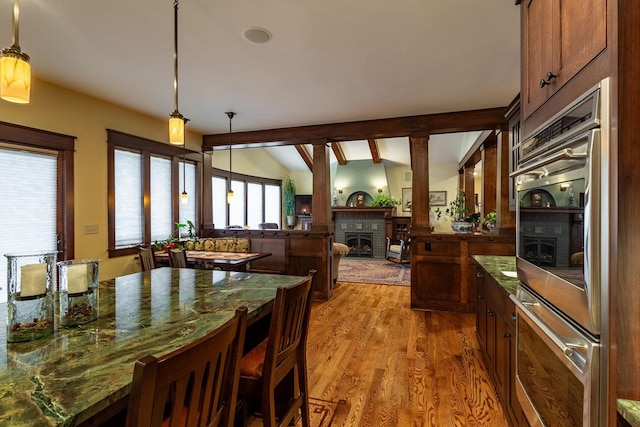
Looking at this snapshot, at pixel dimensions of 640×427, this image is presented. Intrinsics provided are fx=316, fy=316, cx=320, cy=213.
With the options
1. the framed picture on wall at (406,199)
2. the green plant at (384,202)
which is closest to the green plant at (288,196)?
the green plant at (384,202)

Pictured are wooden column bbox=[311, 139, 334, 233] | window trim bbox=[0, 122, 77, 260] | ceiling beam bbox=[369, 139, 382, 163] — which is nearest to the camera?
window trim bbox=[0, 122, 77, 260]

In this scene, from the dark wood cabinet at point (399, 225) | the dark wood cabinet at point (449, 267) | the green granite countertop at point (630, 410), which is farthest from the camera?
the dark wood cabinet at point (399, 225)

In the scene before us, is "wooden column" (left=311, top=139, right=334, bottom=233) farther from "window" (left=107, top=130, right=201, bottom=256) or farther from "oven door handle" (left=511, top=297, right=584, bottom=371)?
"oven door handle" (left=511, top=297, right=584, bottom=371)

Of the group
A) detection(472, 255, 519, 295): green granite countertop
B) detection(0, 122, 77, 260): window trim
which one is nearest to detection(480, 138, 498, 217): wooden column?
detection(472, 255, 519, 295): green granite countertop

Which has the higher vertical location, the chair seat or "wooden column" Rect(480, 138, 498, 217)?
→ "wooden column" Rect(480, 138, 498, 217)

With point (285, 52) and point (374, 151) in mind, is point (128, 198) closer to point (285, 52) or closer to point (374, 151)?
point (285, 52)

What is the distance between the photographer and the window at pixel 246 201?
303 inches

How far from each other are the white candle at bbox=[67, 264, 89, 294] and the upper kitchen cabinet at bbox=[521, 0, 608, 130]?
1.94 m

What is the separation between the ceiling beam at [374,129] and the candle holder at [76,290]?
4.01 m

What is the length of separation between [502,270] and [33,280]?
2781mm

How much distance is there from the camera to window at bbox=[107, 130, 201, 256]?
4.25 m

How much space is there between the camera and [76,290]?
51.3 inches

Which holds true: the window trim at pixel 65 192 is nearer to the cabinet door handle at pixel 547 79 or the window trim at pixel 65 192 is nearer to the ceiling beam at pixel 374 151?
the cabinet door handle at pixel 547 79

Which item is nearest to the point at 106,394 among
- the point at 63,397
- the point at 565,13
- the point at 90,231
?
the point at 63,397
